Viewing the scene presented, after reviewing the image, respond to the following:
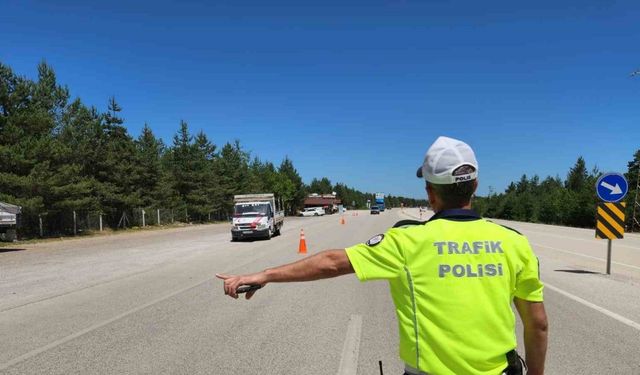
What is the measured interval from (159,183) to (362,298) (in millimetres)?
47427

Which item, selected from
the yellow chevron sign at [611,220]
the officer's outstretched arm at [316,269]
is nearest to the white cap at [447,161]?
the officer's outstretched arm at [316,269]

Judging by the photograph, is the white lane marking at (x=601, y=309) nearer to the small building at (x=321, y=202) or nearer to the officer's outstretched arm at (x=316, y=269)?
the officer's outstretched arm at (x=316, y=269)

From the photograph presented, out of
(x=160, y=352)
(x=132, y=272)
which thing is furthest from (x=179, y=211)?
(x=160, y=352)

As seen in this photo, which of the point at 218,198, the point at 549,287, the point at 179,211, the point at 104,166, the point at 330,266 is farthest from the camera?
the point at 218,198

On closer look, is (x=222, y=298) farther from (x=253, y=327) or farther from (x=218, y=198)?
(x=218, y=198)

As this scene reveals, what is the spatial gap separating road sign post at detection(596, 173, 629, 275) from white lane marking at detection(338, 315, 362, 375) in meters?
8.82

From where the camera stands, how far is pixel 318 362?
560cm

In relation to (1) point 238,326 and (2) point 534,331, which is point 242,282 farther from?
(1) point 238,326

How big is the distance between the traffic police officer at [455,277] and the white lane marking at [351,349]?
11.0ft

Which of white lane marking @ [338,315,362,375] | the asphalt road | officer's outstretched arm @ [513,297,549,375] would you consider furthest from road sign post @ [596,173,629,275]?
officer's outstretched arm @ [513,297,549,375]

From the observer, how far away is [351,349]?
20.1 ft

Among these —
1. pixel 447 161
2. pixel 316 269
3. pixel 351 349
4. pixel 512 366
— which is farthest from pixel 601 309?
pixel 316 269

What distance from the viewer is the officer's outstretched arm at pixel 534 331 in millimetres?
2217

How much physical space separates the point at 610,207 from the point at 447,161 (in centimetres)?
1346
